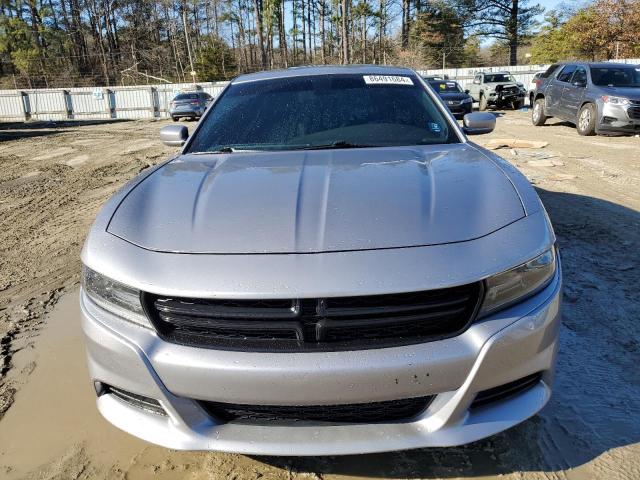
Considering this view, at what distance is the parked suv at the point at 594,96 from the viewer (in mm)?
10680

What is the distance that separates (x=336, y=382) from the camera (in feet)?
5.16

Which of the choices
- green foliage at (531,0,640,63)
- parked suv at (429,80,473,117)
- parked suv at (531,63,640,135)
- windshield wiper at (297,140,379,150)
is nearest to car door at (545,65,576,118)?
parked suv at (531,63,640,135)

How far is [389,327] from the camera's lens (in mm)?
1646

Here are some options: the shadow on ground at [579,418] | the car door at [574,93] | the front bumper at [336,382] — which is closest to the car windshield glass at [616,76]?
the car door at [574,93]

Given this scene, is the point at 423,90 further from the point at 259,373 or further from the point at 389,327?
the point at 259,373

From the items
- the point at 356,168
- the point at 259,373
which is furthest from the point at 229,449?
the point at 356,168

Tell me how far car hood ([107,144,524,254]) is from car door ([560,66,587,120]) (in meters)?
11.1

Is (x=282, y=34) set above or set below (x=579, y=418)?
above

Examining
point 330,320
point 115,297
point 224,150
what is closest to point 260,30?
point 224,150

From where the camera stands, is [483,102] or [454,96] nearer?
[454,96]

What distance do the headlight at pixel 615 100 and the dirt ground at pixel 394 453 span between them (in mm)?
5963

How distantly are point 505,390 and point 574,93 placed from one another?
12.4 m

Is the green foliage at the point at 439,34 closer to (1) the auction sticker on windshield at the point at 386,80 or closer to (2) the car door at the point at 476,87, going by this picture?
(2) the car door at the point at 476,87

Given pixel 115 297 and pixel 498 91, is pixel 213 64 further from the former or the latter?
pixel 115 297
